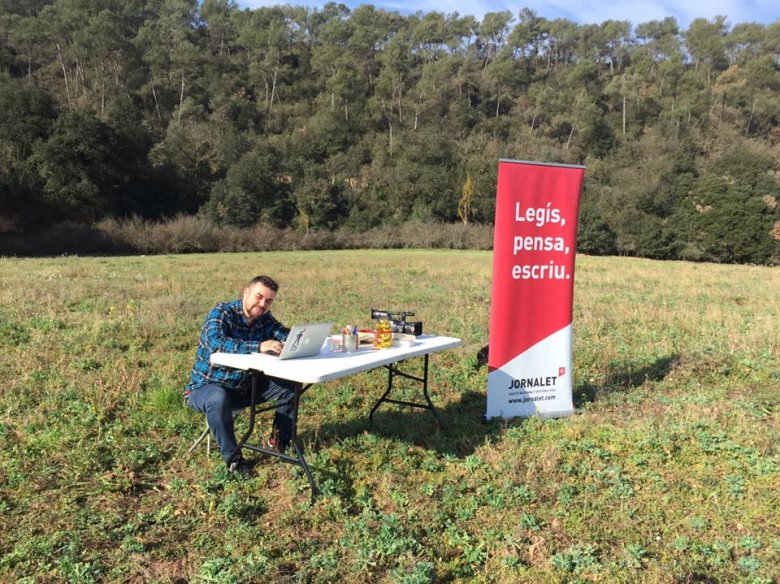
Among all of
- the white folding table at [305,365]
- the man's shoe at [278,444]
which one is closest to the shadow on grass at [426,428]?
the man's shoe at [278,444]

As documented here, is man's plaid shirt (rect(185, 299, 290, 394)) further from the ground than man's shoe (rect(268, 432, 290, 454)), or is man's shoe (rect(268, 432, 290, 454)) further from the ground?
man's plaid shirt (rect(185, 299, 290, 394))

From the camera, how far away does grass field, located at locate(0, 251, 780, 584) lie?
353 centimetres

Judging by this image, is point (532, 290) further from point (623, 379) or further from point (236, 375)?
point (236, 375)

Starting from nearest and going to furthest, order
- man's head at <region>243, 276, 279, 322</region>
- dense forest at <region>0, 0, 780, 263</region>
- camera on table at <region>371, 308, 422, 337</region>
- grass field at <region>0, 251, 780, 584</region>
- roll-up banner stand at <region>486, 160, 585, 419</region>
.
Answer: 1. grass field at <region>0, 251, 780, 584</region>
2. man's head at <region>243, 276, 279, 322</region>
3. camera on table at <region>371, 308, 422, 337</region>
4. roll-up banner stand at <region>486, 160, 585, 419</region>
5. dense forest at <region>0, 0, 780, 263</region>

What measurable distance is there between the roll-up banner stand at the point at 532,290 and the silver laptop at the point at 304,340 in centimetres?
200

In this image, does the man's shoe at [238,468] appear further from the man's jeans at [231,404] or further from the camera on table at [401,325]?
the camera on table at [401,325]

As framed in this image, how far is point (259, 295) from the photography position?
488 centimetres

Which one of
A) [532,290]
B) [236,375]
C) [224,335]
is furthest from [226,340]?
[532,290]

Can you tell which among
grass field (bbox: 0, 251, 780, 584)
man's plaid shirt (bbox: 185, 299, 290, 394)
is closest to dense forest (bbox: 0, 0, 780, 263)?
grass field (bbox: 0, 251, 780, 584)

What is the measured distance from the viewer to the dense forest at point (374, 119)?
46.8 metres

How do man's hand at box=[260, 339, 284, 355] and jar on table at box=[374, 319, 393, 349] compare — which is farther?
jar on table at box=[374, 319, 393, 349]

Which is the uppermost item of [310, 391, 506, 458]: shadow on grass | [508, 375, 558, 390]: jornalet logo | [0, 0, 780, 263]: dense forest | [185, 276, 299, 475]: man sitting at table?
[0, 0, 780, 263]: dense forest

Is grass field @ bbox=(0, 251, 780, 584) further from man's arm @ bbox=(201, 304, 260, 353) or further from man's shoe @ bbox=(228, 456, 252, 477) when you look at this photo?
man's arm @ bbox=(201, 304, 260, 353)

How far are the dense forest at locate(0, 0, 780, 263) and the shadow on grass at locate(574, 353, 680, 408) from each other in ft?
146
